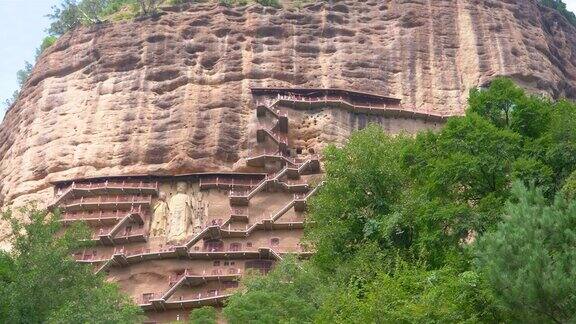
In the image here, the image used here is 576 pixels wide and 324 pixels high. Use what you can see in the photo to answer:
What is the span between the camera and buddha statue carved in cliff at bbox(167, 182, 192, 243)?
115 feet

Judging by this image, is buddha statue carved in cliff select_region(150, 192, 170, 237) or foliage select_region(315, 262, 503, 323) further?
buddha statue carved in cliff select_region(150, 192, 170, 237)

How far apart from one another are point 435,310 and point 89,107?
2952 centimetres

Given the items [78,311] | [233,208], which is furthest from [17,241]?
[233,208]

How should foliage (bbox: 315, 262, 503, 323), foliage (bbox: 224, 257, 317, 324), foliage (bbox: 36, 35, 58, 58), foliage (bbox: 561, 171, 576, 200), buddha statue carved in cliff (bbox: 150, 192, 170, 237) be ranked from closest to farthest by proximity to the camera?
foliage (bbox: 315, 262, 503, 323) → foliage (bbox: 561, 171, 576, 200) → foliage (bbox: 224, 257, 317, 324) → buddha statue carved in cliff (bbox: 150, 192, 170, 237) → foliage (bbox: 36, 35, 58, 58)

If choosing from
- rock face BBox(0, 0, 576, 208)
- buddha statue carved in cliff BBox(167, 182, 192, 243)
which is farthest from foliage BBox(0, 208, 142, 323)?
rock face BBox(0, 0, 576, 208)

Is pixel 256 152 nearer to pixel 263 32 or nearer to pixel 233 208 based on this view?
pixel 233 208

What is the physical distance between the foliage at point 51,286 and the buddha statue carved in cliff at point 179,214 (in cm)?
865

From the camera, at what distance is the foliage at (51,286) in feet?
70.2

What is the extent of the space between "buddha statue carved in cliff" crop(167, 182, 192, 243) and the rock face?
1193 millimetres

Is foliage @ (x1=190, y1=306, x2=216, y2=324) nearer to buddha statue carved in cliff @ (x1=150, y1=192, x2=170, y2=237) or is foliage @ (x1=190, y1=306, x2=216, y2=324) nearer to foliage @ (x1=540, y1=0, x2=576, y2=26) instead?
buddha statue carved in cliff @ (x1=150, y1=192, x2=170, y2=237)

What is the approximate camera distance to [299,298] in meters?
21.9

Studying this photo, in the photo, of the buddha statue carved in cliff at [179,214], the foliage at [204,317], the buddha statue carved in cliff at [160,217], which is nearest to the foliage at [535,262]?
the foliage at [204,317]

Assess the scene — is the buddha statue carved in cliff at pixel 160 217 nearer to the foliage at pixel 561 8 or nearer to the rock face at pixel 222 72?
the rock face at pixel 222 72

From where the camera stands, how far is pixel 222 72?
140 ft
